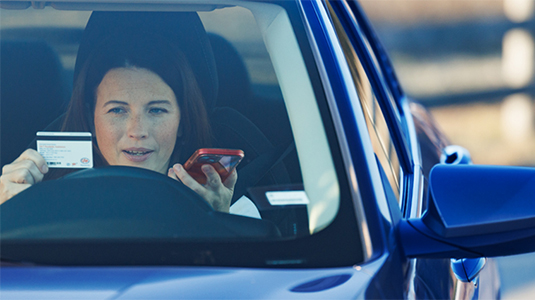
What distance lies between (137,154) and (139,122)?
0.08m

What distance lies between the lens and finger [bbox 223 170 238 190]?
55.3 inches

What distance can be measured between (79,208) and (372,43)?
2283mm

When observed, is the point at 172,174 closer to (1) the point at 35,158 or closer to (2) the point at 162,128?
(2) the point at 162,128

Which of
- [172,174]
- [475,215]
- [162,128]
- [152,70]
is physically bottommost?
[475,215]

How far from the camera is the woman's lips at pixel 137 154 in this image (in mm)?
1458

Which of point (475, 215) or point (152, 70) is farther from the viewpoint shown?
point (152, 70)

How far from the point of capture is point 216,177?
Answer: 1.40 meters

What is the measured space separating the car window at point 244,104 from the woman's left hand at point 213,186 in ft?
0.07

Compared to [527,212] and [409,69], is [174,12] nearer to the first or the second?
[527,212]

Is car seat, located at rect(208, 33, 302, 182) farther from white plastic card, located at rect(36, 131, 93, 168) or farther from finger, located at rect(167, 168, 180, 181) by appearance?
white plastic card, located at rect(36, 131, 93, 168)

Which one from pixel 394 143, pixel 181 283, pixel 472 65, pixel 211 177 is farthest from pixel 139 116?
pixel 472 65

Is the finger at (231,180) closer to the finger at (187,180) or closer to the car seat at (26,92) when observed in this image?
the finger at (187,180)

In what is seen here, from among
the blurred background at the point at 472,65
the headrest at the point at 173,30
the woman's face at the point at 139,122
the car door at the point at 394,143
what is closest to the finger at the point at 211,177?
the woman's face at the point at 139,122

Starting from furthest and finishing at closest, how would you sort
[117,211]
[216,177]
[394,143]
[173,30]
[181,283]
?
[394,143] < [173,30] < [216,177] < [117,211] < [181,283]
